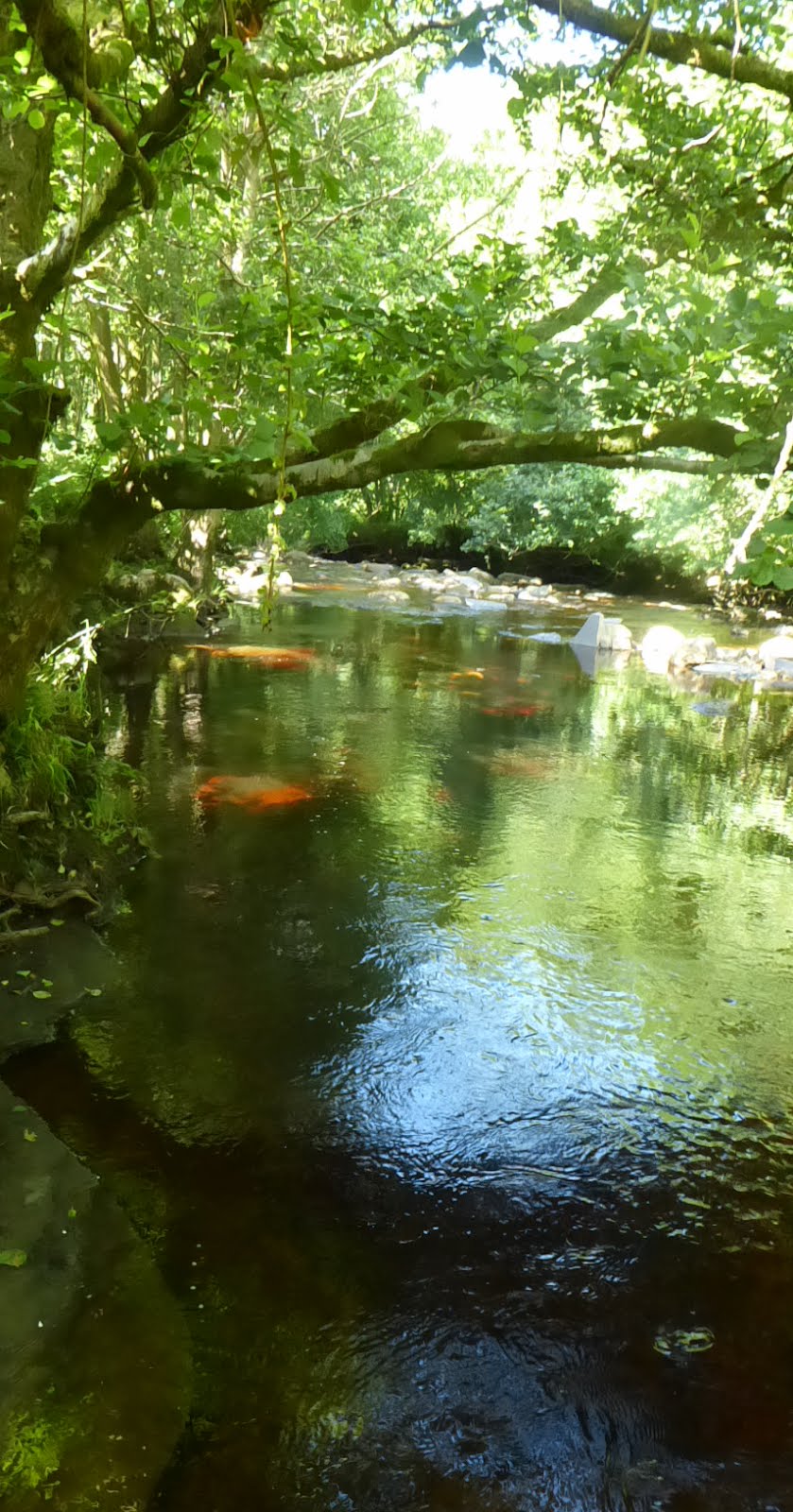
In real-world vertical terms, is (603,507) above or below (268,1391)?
above

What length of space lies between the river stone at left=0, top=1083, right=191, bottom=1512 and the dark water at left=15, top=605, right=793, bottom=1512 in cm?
11

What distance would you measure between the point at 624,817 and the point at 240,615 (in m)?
13.4

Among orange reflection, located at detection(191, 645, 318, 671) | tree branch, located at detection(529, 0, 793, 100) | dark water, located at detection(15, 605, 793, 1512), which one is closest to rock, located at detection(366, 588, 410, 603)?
orange reflection, located at detection(191, 645, 318, 671)

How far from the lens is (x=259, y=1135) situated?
4.90m

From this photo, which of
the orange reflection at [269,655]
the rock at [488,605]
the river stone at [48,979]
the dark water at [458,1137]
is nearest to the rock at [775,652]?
the rock at [488,605]

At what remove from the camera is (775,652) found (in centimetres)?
1952

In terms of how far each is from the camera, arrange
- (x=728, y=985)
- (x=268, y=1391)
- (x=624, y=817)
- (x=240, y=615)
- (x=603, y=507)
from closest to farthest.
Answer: (x=268, y=1391) → (x=728, y=985) → (x=624, y=817) → (x=240, y=615) → (x=603, y=507)

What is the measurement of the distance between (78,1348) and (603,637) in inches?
729

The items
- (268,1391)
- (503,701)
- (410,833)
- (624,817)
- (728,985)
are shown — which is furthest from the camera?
(503,701)

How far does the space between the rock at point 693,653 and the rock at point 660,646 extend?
0.09m

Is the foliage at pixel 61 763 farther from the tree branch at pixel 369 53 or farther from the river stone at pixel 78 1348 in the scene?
the tree branch at pixel 369 53

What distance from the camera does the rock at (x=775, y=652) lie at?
756 inches

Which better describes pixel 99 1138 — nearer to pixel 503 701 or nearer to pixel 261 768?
pixel 261 768

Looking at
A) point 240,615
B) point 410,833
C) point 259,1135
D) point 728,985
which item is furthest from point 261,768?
point 240,615
